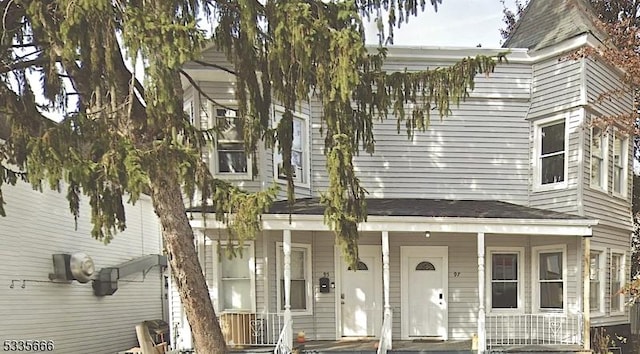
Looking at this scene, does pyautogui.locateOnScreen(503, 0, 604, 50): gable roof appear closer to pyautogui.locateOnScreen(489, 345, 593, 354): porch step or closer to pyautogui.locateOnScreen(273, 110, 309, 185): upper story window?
pyautogui.locateOnScreen(273, 110, 309, 185): upper story window

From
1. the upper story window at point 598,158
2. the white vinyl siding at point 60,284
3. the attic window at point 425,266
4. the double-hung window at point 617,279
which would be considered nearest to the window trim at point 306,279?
the attic window at point 425,266

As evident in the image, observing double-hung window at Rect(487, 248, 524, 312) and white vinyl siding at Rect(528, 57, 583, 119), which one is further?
double-hung window at Rect(487, 248, 524, 312)

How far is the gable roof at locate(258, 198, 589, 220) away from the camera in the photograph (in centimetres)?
928

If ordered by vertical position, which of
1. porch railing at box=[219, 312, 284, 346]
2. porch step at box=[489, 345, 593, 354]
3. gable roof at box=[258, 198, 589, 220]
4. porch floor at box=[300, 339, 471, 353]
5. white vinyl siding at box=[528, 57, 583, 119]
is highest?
white vinyl siding at box=[528, 57, 583, 119]

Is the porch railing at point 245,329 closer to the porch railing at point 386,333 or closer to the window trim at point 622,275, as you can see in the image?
the porch railing at point 386,333

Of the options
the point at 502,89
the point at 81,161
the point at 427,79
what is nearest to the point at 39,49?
the point at 81,161

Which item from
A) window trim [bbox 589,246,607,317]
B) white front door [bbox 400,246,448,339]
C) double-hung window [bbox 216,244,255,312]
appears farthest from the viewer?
window trim [bbox 589,246,607,317]

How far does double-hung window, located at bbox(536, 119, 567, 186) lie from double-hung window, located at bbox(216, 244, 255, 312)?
6039 mm

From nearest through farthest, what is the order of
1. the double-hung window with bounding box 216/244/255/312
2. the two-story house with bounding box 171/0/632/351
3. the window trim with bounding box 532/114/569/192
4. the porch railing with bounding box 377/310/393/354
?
1. the porch railing with bounding box 377/310/393/354
2. the two-story house with bounding box 171/0/632/351
3. the double-hung window with bounding box 216/244/255/312
4. the window trim with bounding box 532/114/569/192

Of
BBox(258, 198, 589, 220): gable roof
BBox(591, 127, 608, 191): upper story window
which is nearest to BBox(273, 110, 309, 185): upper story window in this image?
BBox(258, 198, 589, 220): gable roof

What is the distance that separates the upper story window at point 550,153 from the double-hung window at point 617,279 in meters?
2.23

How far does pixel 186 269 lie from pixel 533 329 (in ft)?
22.7

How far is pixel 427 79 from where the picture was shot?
6645mm

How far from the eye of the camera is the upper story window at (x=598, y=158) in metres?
10.3
